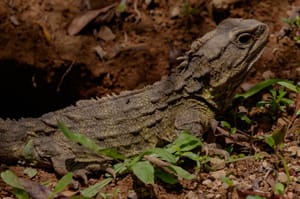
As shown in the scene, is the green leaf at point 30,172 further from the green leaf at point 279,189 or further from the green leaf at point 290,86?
the green leaf at point 290,86

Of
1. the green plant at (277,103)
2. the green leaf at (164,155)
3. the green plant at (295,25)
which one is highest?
the green plant at (295,25)

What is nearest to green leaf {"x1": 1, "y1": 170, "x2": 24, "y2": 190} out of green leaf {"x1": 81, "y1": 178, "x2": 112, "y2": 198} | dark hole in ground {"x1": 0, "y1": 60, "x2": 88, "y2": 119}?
green leaf {"x1": 81, "y1": 178, "x2": 112, "y2": 198}

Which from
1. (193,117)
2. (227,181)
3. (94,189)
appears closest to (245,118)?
(193,117)

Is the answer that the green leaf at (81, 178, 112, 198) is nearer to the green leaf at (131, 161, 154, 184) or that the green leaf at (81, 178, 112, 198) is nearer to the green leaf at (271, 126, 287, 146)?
the green leaf at (131, 161, 154, 184)

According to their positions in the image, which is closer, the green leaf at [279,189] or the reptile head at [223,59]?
the green leaf at [279,189]

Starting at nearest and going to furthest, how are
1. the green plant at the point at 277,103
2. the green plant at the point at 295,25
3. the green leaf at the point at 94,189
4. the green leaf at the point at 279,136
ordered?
the green leaf at the point at 94,189
the green leaf at the point at 279,136
the green plant at the point at 277,103
the green plant at the point at 295,25

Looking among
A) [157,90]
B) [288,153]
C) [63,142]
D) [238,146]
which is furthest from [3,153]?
[288,153]

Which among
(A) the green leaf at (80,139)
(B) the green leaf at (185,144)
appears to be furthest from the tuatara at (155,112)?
(A) the green leaf at (80,139)
